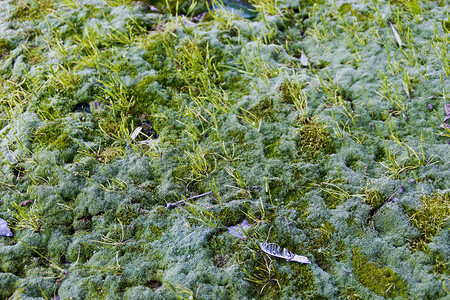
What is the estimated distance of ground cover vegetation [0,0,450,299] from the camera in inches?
86.8

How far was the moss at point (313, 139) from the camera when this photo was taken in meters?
2.75

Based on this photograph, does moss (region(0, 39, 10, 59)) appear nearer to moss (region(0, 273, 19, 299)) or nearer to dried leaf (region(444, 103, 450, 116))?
moss (region(0, 273, 19, 299))

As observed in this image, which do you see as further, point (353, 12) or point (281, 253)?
point (353, 12)

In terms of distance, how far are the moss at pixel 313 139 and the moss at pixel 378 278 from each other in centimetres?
90

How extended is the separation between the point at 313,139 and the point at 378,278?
118 cm

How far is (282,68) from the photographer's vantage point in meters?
3.31

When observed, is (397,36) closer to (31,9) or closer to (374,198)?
(374,198)

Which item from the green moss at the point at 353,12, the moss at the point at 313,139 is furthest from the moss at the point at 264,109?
the green moss at the point at 353,12

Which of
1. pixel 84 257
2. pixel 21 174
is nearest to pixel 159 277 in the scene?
pixel 84 257

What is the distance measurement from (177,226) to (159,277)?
1.23 feet

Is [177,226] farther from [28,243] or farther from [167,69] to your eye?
[167,69]

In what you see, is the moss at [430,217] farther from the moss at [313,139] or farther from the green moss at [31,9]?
the green moss at [31,9]

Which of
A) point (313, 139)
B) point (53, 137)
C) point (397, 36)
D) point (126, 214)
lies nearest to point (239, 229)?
point (126, 214)

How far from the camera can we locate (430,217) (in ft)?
7.33
